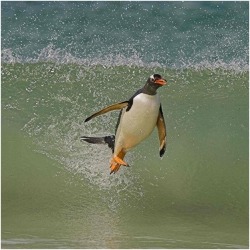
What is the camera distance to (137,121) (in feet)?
13.2

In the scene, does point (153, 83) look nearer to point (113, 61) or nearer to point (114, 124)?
point (114, 124)

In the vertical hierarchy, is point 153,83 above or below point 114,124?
above

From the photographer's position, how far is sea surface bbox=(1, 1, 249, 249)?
4141 millimetres

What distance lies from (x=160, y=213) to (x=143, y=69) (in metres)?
2.50

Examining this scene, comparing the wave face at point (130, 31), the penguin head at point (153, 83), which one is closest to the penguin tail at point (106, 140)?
the penguin head at point (153, 83)

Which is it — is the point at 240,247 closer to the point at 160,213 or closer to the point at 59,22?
the point at 160,213

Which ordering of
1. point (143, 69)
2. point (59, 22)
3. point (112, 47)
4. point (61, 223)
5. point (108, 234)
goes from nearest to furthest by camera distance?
point (108, 234) < point (61, 223) < point (143, 69) < point (112, 47) < point (59, 22)

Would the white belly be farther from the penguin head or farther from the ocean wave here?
the ocean wave

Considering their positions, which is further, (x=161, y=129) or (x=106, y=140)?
(x=106, y=140)

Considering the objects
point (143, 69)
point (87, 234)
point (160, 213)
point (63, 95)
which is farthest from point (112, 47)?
point (87, 234)

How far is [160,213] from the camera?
14.4 ft

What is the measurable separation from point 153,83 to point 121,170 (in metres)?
1.03

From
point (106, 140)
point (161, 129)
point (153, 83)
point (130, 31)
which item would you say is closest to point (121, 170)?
point (106, 140)

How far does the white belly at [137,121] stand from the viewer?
397 cm
